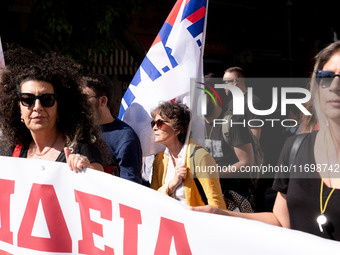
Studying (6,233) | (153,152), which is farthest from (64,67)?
(153,152)

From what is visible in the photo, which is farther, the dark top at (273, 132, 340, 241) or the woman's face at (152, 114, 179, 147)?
the woman's face at (152, 114, 179, 147)

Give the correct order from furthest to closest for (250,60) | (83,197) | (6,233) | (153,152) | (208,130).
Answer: (250,60), (208,130), (153,152), (6,233), (83,197)

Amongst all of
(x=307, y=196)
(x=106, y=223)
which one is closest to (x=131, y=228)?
(x=106, y=223)

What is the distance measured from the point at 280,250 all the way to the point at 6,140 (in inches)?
75.5

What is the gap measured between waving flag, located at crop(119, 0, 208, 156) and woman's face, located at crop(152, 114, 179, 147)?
A: 21 centimetres

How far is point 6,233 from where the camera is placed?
272 centimetres

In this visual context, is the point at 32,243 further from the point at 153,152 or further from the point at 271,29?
the point at 271,29

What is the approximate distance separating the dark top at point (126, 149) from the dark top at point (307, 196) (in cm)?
156

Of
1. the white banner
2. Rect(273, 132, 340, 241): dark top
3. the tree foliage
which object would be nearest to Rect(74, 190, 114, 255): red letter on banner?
the white banner

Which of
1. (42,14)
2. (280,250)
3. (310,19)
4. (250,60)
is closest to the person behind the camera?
(280,250)

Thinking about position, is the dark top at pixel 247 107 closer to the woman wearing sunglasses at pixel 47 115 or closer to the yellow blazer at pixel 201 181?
the yellow blazer at pixel 201 181

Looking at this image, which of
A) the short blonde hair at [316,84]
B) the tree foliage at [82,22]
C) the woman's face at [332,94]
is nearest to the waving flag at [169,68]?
the short blonde hair at [316,84]

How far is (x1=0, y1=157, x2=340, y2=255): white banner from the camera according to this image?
74.9 inches

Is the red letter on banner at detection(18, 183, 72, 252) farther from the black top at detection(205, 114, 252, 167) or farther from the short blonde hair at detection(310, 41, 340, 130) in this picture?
the black top at detection(205, 114, 252, 167)
